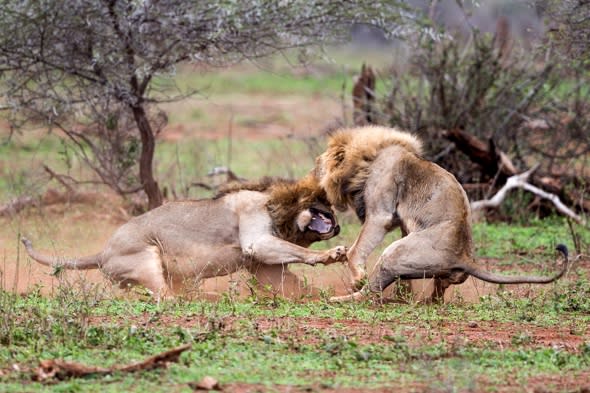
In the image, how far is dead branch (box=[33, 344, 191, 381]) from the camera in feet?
15.9

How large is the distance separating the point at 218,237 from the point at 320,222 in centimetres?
77

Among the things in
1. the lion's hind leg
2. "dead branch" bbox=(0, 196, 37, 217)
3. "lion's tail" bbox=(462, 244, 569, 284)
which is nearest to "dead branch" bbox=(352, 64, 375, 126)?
"dead branch" bbox=(0, 196, 37, 217)

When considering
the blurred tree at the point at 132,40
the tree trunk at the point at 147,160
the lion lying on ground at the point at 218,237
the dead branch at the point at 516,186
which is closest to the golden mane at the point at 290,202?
the lion lying on ground at the point at 218,237

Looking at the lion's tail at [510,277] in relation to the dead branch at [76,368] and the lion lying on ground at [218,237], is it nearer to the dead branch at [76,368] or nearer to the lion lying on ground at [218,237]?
the lion lying on ground at [218,237]

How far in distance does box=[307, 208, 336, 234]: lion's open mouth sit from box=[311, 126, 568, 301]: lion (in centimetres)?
12

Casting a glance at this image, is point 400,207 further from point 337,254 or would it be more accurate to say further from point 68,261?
point 68,261

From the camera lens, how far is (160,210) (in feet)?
26.1

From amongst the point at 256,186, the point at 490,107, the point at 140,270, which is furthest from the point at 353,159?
the point at 490,107

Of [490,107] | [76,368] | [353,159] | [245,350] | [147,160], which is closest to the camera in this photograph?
[76,368]

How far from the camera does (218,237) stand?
25.6 feet

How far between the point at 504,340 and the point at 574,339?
46cm

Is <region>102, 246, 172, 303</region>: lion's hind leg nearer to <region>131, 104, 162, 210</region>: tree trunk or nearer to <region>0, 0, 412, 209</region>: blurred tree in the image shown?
<region>0, 0, 412, 209</region>: blurred tree

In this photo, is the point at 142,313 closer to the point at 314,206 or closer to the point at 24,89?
the point at 314,206

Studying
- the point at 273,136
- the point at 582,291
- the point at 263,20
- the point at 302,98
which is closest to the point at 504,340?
the point at 582,291
